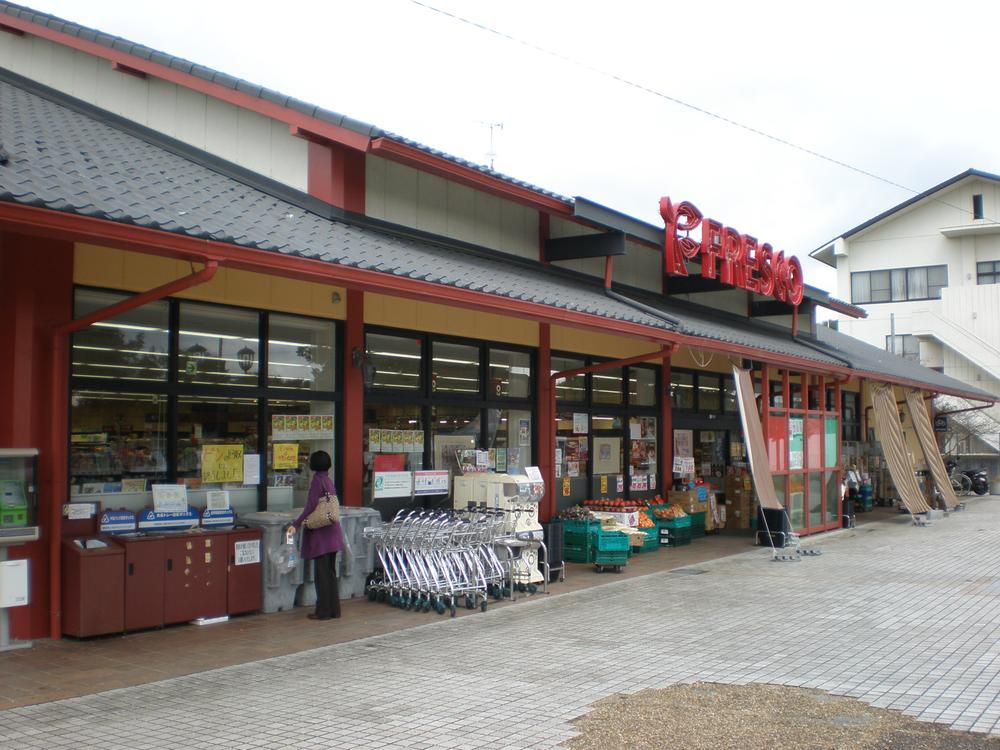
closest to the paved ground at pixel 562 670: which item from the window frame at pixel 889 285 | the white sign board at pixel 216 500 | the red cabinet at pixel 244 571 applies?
the red cabinet at pixel 244 571

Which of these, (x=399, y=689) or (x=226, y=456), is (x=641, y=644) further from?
(x=226, y=456)

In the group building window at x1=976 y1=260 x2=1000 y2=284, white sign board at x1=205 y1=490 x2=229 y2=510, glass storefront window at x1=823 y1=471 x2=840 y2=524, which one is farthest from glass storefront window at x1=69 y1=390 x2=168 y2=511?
building window at x1=976 y1=260 x2=1000 y2=284

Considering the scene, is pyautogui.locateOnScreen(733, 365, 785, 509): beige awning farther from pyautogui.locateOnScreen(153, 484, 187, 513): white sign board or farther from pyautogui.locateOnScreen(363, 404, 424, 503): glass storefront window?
pyautogui.locateOnScreen(153, 484, 187, 513): white sign board

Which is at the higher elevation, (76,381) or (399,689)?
(76,381)

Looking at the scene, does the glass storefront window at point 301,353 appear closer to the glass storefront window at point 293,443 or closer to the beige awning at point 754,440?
the glass storefront window at point 293,443

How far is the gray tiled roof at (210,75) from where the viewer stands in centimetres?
1145

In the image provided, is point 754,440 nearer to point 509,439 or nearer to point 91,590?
point 509,439

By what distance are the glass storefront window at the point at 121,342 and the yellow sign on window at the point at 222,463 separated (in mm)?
960

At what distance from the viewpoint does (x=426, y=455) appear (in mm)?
12805

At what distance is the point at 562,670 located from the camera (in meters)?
7.83

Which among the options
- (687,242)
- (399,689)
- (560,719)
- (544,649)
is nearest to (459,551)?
(544,649)

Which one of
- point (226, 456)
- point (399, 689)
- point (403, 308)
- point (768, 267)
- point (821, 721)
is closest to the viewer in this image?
point (821, 721)

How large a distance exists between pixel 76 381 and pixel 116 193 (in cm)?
204

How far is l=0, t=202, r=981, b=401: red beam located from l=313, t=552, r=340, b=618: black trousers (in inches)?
111
